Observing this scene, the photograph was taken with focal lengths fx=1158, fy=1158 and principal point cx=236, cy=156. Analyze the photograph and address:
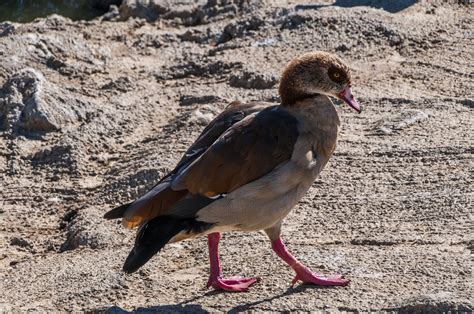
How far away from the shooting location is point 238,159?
20.7 ft

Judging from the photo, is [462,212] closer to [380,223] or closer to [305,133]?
[380,223]

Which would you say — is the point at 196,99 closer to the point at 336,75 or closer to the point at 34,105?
the point at 34,105

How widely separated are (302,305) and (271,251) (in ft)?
2.62

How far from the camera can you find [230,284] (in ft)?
21.1

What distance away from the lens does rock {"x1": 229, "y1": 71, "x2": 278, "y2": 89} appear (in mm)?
9211

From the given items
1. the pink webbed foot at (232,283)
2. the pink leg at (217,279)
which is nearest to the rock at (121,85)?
the pink leg at (217,279)

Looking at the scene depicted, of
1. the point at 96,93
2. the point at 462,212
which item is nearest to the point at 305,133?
the point at 462,212

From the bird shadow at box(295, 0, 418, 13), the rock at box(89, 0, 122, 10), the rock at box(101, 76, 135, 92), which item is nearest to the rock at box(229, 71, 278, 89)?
the rock at box(101, 76, 135, 92)

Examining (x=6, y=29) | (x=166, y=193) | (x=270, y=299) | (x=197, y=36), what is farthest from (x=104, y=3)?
(x=270, y=299)

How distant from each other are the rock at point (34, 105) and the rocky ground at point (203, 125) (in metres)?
0.01

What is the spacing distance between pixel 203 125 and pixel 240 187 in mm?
2281

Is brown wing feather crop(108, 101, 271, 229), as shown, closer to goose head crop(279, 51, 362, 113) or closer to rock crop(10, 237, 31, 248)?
goose head crop(279, 51, 362, 113)

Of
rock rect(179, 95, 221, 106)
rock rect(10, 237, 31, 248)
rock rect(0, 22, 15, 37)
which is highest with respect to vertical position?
rock rect(0, 22, 15, 37)

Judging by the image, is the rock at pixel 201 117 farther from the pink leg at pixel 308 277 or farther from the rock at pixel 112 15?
→ the rock at pixel 112 15
